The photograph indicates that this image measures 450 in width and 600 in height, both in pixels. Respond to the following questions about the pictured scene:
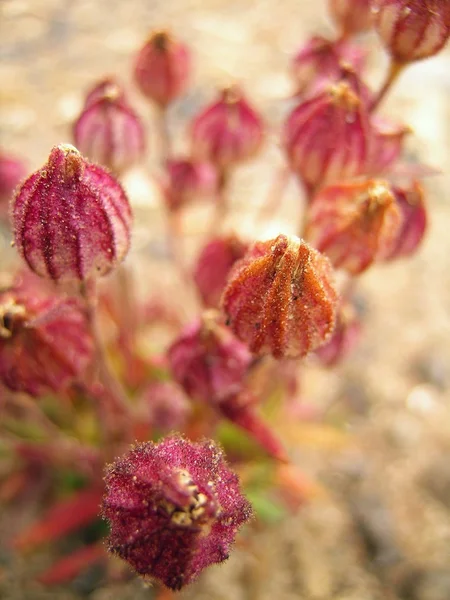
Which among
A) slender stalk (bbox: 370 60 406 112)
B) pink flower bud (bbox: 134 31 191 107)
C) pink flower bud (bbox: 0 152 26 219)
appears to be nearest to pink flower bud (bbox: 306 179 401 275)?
slender stalk (bbox: 370 60 406 112)

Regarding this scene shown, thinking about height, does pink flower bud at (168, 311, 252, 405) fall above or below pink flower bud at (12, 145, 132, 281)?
below

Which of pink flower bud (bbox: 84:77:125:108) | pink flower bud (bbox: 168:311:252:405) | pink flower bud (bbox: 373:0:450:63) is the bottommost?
pink flower bud (bbox: 168:311:252:405)

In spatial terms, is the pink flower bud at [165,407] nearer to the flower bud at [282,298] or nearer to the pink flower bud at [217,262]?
the pink flower bud at [217,262]

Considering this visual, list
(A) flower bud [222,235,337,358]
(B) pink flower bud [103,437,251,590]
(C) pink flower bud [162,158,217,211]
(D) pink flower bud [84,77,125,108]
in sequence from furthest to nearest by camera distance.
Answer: (C) pink flower bud [162,158,217,211] < (D) pink flower bud [84,77,125,108] < (A) flower bud [222,235,337,358] < (B) pink flower bud [103,437,251,590]

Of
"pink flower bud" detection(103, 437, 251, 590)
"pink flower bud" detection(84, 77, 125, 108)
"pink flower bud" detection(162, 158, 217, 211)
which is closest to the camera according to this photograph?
"pink flower bud" detection(103, 437, 251, 590)

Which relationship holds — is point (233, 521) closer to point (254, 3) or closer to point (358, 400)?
point (358, 400)

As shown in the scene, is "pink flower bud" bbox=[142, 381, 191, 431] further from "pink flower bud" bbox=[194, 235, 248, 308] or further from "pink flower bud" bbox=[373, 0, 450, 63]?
"pink flower bud" bbox=[373, 0, 450, 63]
